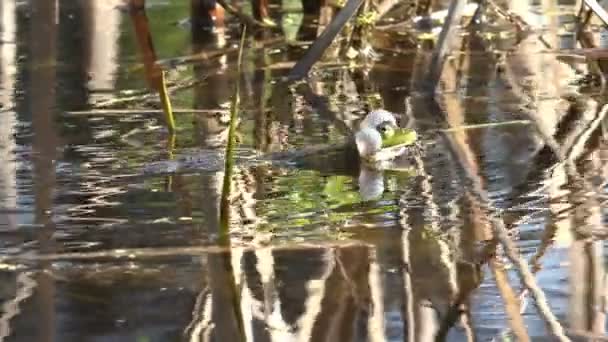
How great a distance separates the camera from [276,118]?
3346 millimetres

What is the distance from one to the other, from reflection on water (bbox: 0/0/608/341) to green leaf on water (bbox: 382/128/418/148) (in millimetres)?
57

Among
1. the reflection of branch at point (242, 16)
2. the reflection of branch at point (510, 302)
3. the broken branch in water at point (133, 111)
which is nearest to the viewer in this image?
the reflection of branch at point (510, 302)

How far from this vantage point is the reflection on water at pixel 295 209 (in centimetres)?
183

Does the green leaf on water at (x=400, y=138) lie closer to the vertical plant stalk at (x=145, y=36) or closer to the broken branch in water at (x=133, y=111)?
the vertical plant stalk at (x=145, y=36)

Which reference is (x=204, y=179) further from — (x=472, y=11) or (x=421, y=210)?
(x=472, y=11)

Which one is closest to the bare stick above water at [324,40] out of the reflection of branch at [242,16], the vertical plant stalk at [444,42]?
the vertical plant stalk at [444,42]

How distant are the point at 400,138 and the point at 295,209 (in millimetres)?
545

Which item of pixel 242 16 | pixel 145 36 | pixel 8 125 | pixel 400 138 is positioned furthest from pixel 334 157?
pixel 242 16

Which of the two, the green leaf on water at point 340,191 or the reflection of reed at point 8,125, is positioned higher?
the green leaf on water at point 340,191

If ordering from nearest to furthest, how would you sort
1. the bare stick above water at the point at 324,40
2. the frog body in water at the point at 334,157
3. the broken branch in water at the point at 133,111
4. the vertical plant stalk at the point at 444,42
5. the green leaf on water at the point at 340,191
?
the green leaf on water at the point at 340,191 → the frog body in water at the point at 334,157 → the broken branch in water at the point at 133,111 → the vertical plant stalk at the point at 444,42 → the bare stick above water at the point at 324,40

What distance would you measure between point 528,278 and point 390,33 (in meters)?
3.25

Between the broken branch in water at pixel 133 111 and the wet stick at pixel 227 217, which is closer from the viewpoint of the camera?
the wet stick at pixel 227 217

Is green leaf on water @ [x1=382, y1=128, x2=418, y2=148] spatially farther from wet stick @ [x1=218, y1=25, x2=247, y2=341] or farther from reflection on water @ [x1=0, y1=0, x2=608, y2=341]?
wet stick @ [x1=218, y1=25, x2=247, y2=341]

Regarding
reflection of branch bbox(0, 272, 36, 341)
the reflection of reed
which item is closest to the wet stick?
reflection of branch bbox(0, 272, 36, 341)
